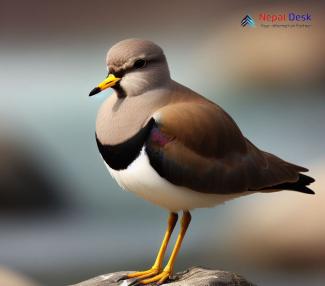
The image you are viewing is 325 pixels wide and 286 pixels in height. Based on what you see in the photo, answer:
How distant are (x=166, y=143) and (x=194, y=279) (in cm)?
50


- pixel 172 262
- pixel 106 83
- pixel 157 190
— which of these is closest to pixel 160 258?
pixel 172 262

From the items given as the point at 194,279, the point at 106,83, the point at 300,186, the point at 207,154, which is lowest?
the point at 194,279

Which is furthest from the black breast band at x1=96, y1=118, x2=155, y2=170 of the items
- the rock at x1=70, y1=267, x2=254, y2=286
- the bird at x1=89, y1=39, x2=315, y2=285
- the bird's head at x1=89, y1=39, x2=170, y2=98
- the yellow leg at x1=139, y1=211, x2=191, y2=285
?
the rock at x1=70, y1=267, x2=254, y2=286

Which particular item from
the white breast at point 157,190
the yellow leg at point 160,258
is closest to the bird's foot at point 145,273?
the yellow leg at point 160,258

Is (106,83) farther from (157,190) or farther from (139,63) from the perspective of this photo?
(157,190)

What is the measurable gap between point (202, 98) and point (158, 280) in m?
0.63

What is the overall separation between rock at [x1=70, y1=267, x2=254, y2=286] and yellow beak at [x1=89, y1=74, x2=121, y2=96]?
66cm

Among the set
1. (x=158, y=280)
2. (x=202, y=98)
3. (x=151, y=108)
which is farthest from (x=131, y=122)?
(x=158, y=280)

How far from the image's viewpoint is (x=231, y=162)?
88.2 inches

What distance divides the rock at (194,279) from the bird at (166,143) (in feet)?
0.27

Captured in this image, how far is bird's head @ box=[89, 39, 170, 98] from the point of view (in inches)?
85.8

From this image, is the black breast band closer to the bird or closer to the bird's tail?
the bird

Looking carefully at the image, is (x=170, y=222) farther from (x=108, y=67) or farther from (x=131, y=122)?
(x=108, y=67)

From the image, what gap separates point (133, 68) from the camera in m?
2.20
